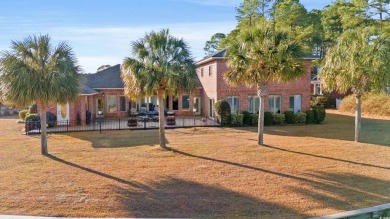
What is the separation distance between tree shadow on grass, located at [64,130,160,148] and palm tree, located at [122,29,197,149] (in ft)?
11.1

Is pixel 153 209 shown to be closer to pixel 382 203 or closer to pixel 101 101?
pixel 382 203

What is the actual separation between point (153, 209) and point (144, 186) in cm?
185

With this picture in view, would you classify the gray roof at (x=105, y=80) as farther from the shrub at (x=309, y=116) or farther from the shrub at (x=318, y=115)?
the shrub at (x=318, y=115)

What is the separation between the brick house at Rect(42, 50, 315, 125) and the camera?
23.7 m

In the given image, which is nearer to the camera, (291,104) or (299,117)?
(299,117)

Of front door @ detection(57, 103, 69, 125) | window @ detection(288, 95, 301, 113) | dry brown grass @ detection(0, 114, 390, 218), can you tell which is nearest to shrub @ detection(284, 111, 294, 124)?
window @ detection(288, 95, 301, 113)

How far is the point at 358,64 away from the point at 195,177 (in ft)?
34.2

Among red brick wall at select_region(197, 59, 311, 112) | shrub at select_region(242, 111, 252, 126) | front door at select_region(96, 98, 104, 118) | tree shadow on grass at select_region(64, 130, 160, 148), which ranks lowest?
tree shadow on grass at select_region(64, 130, 160, 148)

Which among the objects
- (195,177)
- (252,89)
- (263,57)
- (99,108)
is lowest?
(195,177)

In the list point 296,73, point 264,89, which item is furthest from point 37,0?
point 296,73

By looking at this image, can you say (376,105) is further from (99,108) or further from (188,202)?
(188,202)

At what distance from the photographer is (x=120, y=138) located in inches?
715

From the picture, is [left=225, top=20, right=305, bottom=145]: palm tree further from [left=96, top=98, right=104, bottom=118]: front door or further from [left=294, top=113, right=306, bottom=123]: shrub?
[left=96, top=98, right=104, bottom=118]: front door

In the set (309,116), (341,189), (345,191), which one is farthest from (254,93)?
(345,191)
